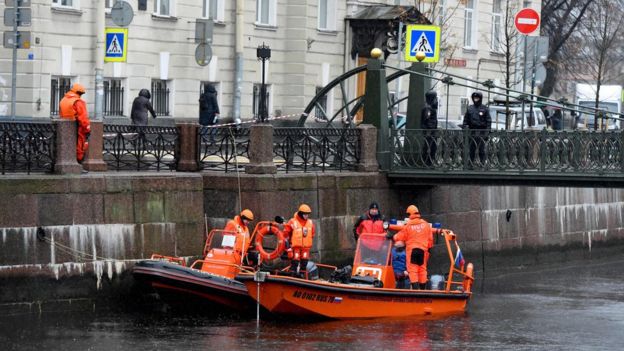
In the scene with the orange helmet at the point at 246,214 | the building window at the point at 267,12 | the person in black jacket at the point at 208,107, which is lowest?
the orange helmet at the point at 246,214

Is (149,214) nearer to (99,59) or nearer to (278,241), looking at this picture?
(278,241)

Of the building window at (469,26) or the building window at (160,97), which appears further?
A: the building window at (469,26)

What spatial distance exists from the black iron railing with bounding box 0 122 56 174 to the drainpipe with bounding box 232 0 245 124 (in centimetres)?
1586

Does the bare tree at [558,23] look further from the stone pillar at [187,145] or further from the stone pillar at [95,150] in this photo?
the stone pillar at [95,150]

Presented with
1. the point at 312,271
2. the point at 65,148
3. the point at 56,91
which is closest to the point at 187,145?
the point at 65,148

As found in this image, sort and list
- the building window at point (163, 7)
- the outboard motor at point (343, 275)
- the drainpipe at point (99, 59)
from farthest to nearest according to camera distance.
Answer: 1. the building window at point (163, 7)
2. the drainpipe at point (99, 59)
3. the outboard motor at point (343, 275)

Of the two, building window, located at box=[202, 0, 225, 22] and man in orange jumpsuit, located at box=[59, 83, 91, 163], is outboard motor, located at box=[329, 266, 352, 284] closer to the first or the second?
man in orange jumpsuit, located at box=[59, 83, 91, 163]

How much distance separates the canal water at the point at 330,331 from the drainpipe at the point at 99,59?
29.6ft

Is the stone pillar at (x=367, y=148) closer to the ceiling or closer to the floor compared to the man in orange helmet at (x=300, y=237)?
closer to the ceiling

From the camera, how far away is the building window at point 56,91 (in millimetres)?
34969

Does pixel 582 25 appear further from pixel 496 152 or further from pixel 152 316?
pixel 152 316

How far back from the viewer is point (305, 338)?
2392cm

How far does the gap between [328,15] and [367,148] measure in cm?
1567

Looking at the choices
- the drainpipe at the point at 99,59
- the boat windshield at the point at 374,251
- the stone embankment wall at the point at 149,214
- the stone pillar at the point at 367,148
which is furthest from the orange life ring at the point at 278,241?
the drainpipe at the point at 99,59
